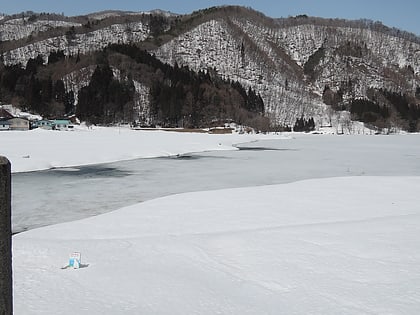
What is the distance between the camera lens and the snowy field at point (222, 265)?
4117 millimetres

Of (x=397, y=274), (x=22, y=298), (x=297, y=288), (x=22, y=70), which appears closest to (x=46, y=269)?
(x=22, y=298)

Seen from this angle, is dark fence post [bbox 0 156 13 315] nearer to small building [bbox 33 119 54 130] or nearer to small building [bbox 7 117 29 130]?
small building [bbox 7 117 29 130]

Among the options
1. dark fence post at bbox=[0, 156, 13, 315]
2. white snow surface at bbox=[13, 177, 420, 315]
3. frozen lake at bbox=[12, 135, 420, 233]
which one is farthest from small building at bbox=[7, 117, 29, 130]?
dark fence post at bbox=[0, 156, 13, 315]

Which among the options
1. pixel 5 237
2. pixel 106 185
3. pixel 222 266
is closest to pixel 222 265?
pixel 222 266

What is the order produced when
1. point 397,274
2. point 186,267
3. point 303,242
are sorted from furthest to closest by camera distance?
point 303,242, point 186,267, point 397,274

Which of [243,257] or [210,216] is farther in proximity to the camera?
[210,216]

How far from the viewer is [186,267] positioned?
17.7 feet

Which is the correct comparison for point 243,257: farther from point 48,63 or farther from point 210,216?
point 48,63

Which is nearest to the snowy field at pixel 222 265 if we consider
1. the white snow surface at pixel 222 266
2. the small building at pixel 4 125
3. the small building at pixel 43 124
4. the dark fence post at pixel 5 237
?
the white snow surface at pixel 222 266

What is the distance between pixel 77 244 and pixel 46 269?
1392 millimetres

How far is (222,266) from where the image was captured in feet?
17.7

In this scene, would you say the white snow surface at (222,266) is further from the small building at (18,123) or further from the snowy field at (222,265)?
the small building at (18,123)

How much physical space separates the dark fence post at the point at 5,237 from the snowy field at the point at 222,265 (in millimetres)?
1976

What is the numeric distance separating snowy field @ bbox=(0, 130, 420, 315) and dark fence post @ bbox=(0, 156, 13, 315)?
6.48 feet
